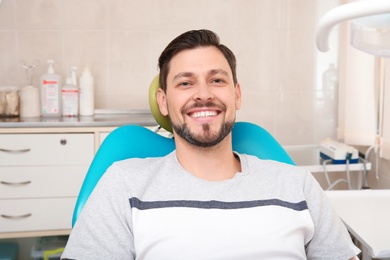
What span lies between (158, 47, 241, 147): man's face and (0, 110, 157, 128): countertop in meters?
1.03

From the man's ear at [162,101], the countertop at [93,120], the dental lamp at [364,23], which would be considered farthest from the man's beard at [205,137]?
the countertop at [93,120]

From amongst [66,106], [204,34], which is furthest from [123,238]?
[66,106]

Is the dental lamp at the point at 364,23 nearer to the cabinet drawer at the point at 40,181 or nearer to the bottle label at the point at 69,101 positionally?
the cabinet drawer at the point at 40,181

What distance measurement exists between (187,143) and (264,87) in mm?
1577

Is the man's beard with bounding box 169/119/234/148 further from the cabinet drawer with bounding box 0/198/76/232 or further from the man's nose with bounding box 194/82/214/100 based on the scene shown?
the cabinet drawer with bounding box 0/198/76/232

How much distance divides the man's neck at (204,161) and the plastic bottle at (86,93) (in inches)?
52.6

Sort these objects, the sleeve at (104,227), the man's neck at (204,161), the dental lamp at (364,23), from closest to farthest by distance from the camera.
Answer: the dental lamp at (364,23), the sleeve at (104,227), the man's neck at (204,161)

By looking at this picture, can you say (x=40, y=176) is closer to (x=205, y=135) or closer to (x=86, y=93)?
(x=86, y=93)

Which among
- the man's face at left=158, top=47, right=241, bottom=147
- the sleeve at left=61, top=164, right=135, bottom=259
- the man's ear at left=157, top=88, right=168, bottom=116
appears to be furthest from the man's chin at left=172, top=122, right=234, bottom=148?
the sleeve at left=61, top=164, right=135, bottom=259

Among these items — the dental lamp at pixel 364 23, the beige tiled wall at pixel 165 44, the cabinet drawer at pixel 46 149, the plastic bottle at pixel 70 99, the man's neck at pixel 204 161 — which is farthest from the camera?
the beige tiled wall at pixel 165 44

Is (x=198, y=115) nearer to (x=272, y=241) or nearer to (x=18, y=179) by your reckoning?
(x=272, y=241)

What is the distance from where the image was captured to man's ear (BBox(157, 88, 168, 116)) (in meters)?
1.54

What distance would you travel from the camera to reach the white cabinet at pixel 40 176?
245 centimetres

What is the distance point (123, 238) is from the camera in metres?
1.27
